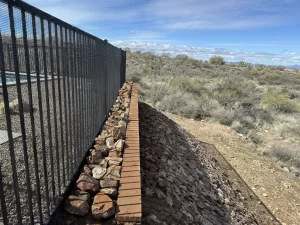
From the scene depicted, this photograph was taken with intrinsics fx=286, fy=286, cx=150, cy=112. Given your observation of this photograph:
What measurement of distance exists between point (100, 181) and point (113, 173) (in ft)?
0.57

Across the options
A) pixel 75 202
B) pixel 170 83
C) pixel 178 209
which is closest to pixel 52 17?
pixel 75 202

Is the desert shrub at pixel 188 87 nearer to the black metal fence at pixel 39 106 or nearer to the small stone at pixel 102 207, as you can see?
the black metal fence at pixel 39 106

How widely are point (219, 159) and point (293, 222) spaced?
2.61m

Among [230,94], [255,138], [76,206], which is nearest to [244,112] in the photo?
[230,94]

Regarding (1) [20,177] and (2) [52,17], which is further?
(1) [20,177]

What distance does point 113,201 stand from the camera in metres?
2.45

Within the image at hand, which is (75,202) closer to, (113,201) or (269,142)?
(113,201)

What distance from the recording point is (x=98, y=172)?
114 inches

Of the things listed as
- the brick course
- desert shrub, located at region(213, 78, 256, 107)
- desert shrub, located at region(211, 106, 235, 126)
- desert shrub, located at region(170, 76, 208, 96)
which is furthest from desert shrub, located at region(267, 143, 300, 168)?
desert shrub, located at region(170, 76, 208, 96)

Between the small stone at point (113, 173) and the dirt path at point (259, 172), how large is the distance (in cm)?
385

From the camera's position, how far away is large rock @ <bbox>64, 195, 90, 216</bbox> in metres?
2.30

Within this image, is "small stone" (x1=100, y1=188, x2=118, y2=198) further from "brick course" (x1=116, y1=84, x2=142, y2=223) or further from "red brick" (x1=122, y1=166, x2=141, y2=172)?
"red brick" (x1=122, y1=166, x2=141, y2=172)

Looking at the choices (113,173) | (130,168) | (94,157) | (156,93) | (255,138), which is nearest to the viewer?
(113,173)

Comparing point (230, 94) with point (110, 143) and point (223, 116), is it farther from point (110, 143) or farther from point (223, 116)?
point (110, 143)
